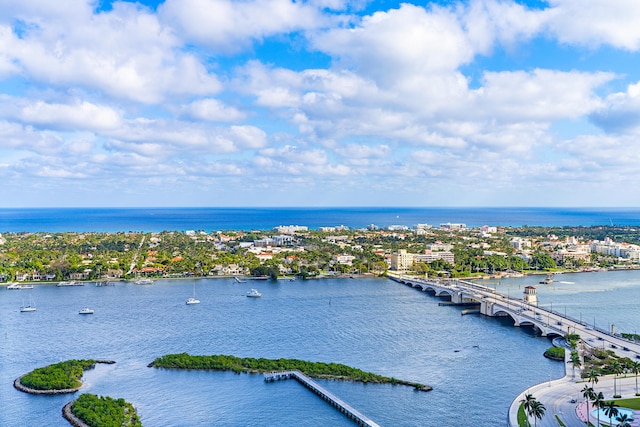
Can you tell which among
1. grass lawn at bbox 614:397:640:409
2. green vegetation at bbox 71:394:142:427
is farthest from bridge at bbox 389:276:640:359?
green vegetation at bbox 71:394:142:427

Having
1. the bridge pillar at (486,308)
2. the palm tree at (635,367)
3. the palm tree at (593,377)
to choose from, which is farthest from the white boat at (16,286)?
the palm tree at (635,367)

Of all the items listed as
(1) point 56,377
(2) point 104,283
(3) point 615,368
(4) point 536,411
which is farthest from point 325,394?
(2) point 104,283

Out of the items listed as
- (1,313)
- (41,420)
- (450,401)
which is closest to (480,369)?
(450,401)

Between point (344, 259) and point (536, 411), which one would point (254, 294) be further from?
point (536, 411)

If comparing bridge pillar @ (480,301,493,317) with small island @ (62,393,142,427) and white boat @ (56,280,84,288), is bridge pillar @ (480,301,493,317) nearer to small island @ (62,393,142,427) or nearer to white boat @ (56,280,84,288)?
small island @ (62,393,142,427)

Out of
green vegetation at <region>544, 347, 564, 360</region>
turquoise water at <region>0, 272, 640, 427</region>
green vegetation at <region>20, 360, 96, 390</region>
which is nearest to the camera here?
turquoise water at <region>0, 272, 640, 427</region>
